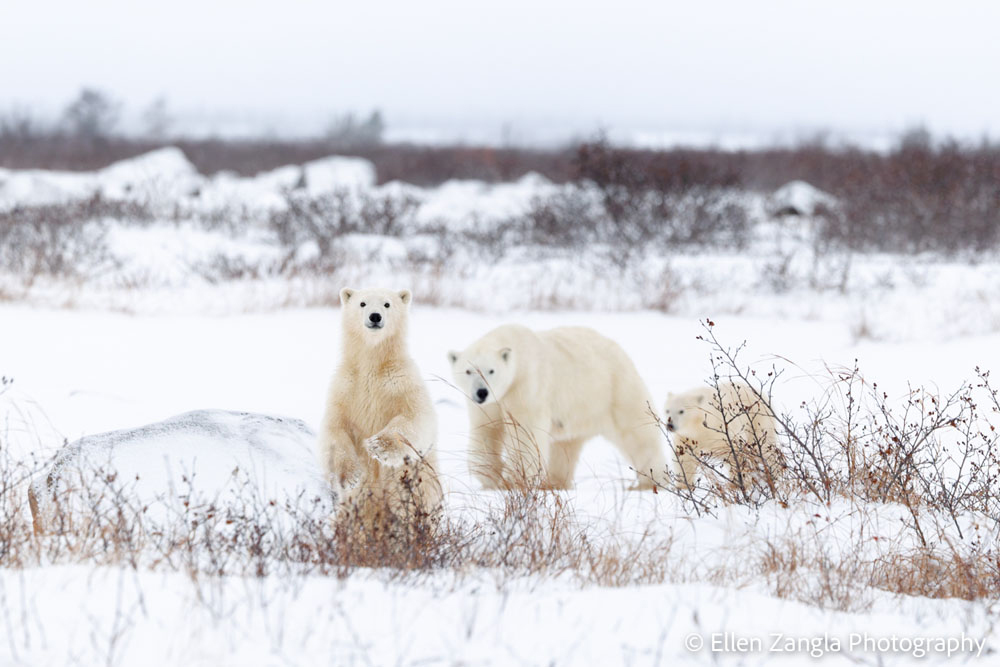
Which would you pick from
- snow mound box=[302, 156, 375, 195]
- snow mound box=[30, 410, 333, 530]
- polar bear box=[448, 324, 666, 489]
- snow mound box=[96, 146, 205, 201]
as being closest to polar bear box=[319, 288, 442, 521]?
snow mound box=[30, 410, 333, 530]

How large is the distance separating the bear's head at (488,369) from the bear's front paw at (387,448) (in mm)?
1200

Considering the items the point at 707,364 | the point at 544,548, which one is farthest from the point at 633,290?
the point at 544,548

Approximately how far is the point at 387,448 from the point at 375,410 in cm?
26

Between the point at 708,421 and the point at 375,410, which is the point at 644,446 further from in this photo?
the point at 375,410

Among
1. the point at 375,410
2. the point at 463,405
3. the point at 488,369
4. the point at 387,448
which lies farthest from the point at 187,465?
Result: the point at 463,405

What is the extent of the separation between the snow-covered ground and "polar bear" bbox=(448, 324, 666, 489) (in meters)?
0.24

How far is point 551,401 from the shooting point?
435 centimetres

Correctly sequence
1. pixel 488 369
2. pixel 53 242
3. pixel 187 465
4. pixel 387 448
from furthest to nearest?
1. pixel 53 242
2. pixel 488 369
3. pixel 187 465
4. pixel 387 448

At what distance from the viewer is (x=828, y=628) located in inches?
84.8

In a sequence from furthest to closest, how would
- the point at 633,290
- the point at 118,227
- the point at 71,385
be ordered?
1. the point at 118,227
2. the point at 633,290
3. the point at 71,385

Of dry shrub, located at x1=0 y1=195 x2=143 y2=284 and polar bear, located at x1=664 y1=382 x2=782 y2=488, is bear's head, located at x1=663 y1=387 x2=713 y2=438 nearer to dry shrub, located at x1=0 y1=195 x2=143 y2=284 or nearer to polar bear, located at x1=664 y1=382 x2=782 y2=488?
polar bear, located at x1=664 y1=382 x2=782 y2=488

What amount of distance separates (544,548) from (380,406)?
686 millimetres

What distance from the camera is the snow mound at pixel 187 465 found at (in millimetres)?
2996

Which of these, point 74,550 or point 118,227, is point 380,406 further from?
point 118,227
